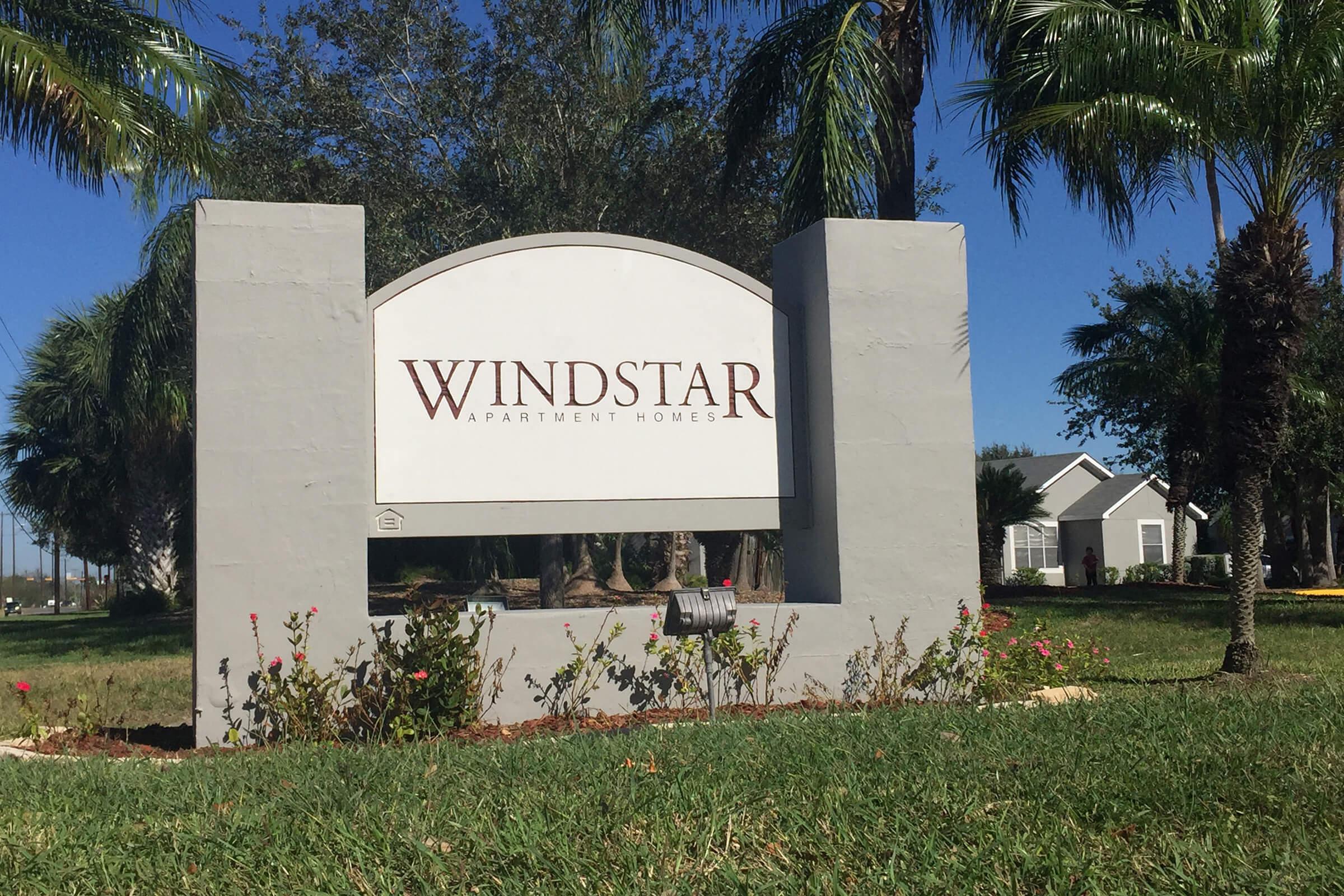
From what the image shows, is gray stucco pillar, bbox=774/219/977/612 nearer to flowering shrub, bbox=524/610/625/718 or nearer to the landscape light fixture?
flowering shrub, bbox=524/610/625/718

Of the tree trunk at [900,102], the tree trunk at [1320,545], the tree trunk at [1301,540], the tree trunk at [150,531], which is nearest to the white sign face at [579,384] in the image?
the tree trunk at [900,102]

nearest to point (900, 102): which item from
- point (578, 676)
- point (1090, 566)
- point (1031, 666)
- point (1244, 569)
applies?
point (1244, 569)

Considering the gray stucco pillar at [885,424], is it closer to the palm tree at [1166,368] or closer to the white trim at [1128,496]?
the palm tree at [1166,368]

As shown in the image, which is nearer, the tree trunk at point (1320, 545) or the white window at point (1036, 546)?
the tree trunk at point (1320, 545)

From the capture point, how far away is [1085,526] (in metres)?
43.1

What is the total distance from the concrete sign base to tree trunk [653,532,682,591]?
17.4 m

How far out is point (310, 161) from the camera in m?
18.9

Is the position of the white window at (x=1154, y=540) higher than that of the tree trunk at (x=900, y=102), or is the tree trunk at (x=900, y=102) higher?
the tree trunk at (x=900, y=102)

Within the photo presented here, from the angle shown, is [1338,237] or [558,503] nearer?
[558,503]

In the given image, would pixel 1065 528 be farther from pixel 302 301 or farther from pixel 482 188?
pixel 302 301

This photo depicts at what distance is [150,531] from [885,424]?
2473 centimetres

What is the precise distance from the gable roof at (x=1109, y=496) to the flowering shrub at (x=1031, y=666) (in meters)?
34.2

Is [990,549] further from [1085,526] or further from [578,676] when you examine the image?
[1085,526]

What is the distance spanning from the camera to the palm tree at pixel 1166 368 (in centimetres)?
2153
